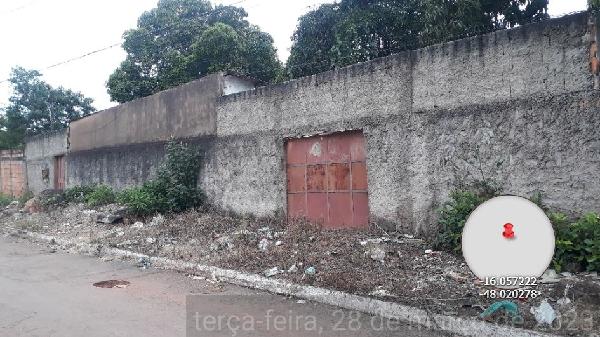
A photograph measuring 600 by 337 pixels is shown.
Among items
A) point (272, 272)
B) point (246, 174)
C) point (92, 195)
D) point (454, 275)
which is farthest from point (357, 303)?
point (92, 195)

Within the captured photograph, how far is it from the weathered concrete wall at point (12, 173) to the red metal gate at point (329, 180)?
16311 millimetres

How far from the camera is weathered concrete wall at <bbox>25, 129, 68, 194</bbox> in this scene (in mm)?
16406

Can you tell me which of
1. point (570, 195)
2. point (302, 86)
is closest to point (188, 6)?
point (302, 86)

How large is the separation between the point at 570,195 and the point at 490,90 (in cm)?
156

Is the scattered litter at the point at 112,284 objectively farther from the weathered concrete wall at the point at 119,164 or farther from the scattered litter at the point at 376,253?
the weathered concrete wall at the point at 119,164

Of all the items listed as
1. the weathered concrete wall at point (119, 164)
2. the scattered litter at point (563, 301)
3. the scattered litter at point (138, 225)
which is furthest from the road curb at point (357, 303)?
the weathered concrete wall at point (119, 164)

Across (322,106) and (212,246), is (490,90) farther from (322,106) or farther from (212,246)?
(212,246)

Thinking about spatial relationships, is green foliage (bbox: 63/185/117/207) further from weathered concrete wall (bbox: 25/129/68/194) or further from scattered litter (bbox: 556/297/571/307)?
scattered litter (bbox: 556/297/571/307)

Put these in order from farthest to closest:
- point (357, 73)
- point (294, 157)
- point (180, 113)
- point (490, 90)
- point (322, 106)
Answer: point (180, 113) → point (294, 157) → point (322, 106) → point (357, 73) → point (490, 90)

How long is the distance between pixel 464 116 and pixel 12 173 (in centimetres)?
2072

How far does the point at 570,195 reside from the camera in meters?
4.82

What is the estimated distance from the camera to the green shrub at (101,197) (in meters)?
12.0

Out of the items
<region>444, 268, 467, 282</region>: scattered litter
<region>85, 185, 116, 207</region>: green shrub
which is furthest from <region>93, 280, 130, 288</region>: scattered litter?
<region>85, 185, 116, 207</region>: green shrub

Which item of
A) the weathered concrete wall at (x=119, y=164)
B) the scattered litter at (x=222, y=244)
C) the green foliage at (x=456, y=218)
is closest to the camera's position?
the green foliage at (x=456, y=218)
